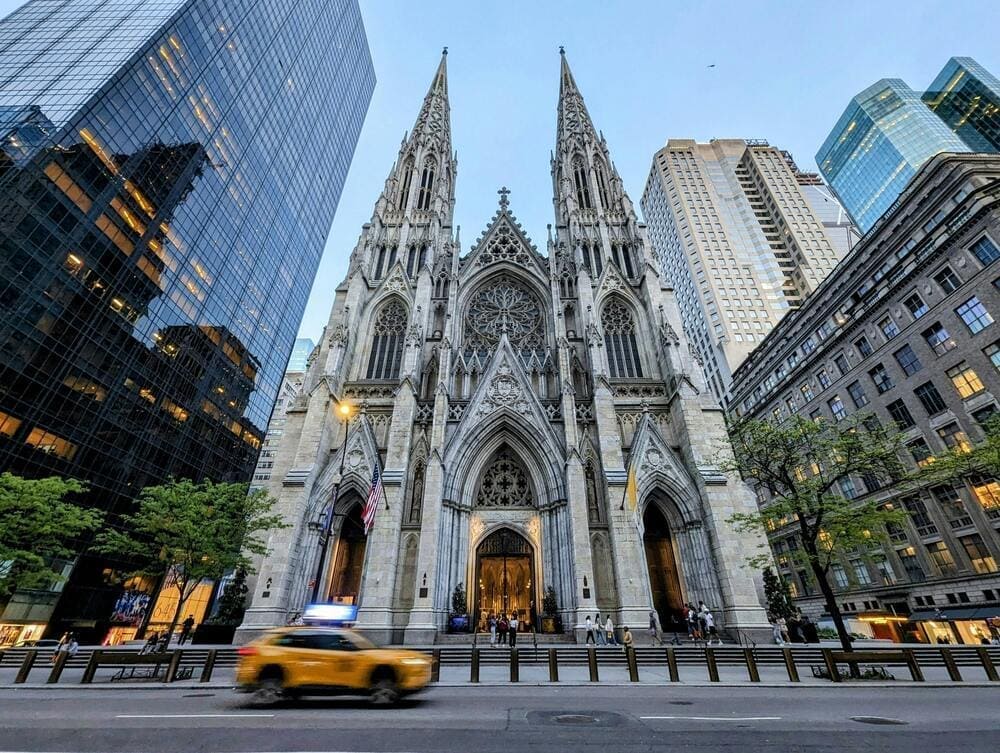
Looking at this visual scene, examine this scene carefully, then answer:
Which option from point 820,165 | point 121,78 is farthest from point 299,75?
point 820,165

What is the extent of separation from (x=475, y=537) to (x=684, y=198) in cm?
7936

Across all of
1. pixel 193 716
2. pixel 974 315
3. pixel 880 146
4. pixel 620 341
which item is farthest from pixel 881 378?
pixel 880 146

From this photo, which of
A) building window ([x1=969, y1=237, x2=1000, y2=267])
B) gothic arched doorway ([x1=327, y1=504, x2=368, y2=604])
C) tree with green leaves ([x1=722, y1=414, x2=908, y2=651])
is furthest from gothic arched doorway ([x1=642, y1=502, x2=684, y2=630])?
building window ([x1=969, y1=237, x2=1000, y2=267])

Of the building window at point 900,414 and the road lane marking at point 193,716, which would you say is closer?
the road lane marking at point 193,716

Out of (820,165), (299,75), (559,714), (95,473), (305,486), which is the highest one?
(820,165)

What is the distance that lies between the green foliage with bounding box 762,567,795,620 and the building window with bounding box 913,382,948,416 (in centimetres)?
2015

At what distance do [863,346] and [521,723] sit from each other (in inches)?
1666

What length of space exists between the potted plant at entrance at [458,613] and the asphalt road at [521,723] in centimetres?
1072

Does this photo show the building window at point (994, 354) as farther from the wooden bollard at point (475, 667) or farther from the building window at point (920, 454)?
the wooden bollard at point (475, 667)

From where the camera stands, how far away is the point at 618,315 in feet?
99.6

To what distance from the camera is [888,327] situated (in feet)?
110

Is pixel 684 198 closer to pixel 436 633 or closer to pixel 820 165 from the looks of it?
pixel 820 165

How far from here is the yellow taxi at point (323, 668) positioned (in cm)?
823

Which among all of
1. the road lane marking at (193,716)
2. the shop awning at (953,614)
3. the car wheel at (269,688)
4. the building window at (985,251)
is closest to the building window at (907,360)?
the building window at (985,251)
